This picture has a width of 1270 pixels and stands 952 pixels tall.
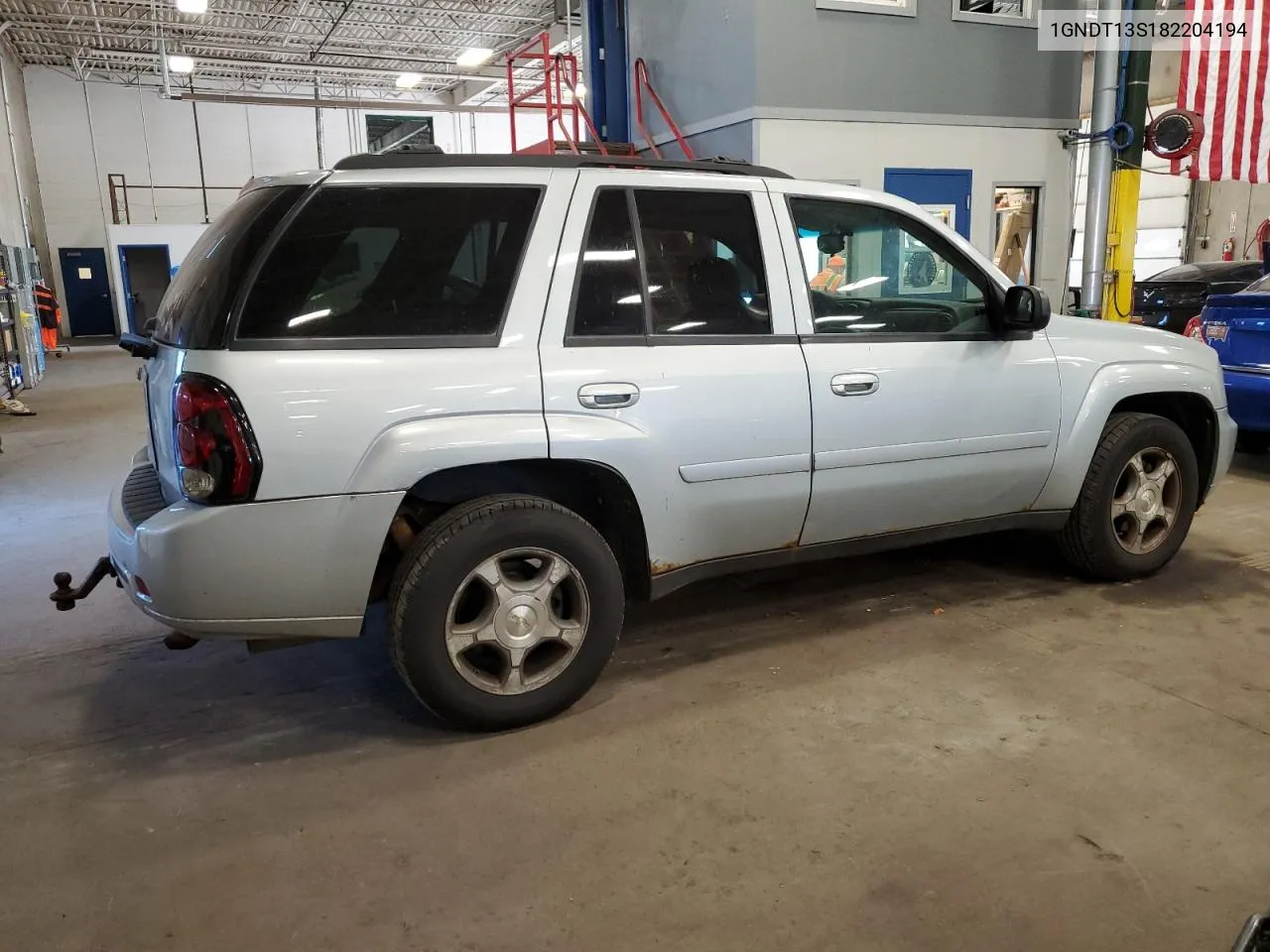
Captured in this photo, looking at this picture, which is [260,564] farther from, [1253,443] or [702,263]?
[1253,443]

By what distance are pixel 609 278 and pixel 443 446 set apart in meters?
0.83

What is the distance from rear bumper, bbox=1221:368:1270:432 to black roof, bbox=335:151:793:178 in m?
4.91

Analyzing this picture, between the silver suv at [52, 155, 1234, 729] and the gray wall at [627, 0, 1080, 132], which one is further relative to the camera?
the gray wall at [627, 0, 1080, 132]

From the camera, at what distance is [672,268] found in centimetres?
329

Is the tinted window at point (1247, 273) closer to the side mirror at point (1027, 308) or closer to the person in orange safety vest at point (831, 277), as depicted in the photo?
the side mirror at point (1027, 308)

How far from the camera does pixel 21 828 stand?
8.66 ft

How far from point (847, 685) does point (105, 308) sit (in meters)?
26.4

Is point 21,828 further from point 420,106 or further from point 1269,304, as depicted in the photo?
point 420,106

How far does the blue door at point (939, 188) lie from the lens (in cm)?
891

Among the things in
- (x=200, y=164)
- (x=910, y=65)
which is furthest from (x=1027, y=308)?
(x=200, y=164)

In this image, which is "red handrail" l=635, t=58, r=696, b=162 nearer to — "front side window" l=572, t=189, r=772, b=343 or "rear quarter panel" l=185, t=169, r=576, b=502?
"front side window" l=572, t=189, r=772, b=343

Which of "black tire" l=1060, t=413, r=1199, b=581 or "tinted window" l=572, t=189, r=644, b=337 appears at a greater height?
"tinted window" l=572, t=189, r=644, b=337

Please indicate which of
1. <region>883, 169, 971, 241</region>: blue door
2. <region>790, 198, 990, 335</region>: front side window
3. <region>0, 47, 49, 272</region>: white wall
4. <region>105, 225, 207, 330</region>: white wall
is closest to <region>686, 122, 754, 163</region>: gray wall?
<region>883, 169, 971, 241</region>: blue door

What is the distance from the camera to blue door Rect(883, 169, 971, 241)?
891cm
